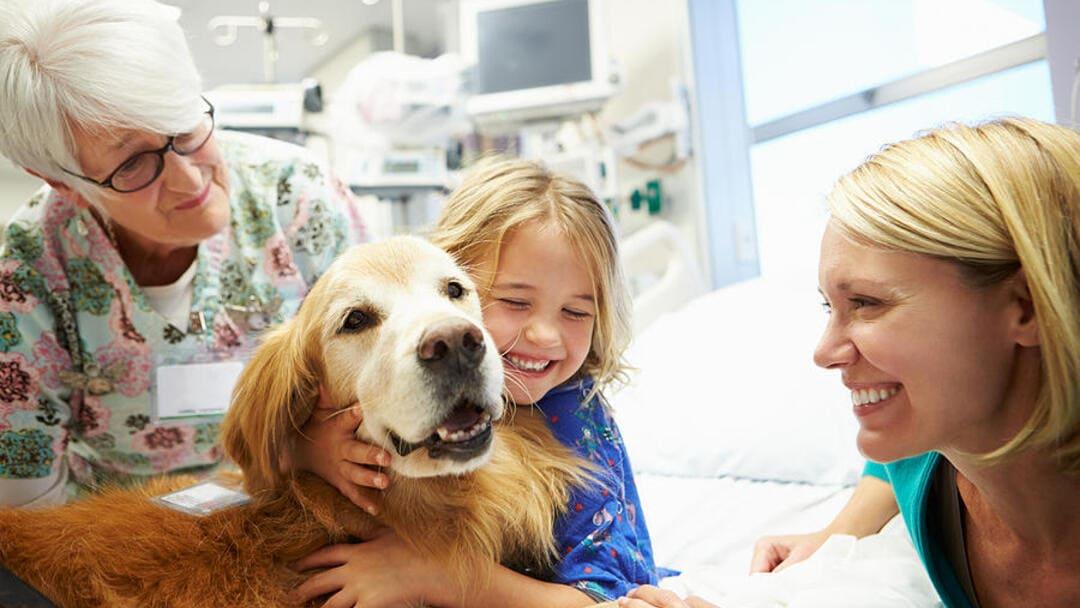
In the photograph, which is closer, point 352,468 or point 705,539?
point 352,468

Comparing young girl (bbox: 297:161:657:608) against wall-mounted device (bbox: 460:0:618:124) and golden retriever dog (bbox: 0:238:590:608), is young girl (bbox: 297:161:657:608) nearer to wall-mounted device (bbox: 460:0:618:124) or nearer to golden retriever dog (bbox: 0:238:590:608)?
golden retriever dog (bbox: 0:238:590:608)

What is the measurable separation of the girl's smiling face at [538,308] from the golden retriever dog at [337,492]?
11 cm

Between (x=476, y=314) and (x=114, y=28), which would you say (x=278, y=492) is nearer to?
(x=476, y=314)

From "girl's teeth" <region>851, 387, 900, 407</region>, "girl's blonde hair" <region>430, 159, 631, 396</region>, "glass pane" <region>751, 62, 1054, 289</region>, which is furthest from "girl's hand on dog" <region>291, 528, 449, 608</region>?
"glass pane" <region>751, 62, 1054, 289</region>

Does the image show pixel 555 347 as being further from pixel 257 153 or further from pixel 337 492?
pixel 257 153

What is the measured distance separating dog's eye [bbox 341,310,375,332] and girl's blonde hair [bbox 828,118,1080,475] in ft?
1.93

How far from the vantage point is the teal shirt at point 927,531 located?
1.09 m

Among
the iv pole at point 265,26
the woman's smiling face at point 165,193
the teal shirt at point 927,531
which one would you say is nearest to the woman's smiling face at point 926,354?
the teal shirt at point 927,531

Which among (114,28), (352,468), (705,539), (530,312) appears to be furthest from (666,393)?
(114,28)

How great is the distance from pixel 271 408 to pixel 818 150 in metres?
2.72

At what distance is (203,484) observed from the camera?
1.23 metres

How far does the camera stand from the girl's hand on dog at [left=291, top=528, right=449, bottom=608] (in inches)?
39.8

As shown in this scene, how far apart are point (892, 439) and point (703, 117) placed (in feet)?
9.37

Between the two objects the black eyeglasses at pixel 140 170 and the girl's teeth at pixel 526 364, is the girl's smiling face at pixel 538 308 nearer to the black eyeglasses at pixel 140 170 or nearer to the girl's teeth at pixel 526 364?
the girl's teeth at pixel 526 364
